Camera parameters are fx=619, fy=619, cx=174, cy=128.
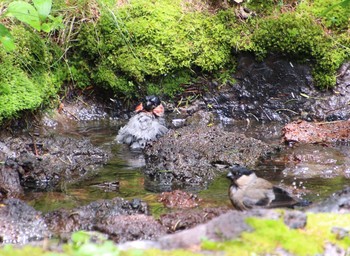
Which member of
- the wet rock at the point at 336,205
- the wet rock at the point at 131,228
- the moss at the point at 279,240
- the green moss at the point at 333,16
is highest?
the green moss at the point at 333,16

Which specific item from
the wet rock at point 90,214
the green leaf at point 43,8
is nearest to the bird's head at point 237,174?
the wet rock at point 90,214

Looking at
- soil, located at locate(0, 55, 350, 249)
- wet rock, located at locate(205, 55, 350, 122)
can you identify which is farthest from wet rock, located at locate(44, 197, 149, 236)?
wet rock, located at locate(205, 55, 350, 122)

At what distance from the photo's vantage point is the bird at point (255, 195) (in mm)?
5398

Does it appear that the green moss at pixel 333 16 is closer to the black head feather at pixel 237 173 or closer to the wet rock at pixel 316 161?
the wet rock at pixel 316 161

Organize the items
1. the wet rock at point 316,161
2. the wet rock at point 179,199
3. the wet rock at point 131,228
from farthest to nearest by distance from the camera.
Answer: the wet rock at point 316,161 → the wet rock at point 179,199 → the wet rock at point 131,228

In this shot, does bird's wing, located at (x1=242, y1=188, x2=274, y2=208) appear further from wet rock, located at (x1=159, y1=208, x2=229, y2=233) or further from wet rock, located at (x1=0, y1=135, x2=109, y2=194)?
wet rock, located at (x1=0, y1=135, x2=109, y2=194)

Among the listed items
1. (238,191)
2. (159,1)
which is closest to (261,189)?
(238,191)

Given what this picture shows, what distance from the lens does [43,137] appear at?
25.9 feet

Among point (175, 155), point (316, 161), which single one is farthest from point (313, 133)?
point (175, 155)

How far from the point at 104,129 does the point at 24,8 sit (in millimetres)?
2946

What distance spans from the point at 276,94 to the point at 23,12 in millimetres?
4380

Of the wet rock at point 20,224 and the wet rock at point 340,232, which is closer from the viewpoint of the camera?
the wet rock at point 340,232

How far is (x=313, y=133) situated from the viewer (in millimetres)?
8359

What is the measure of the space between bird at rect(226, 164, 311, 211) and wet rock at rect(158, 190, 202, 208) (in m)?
0.43
